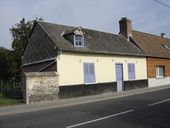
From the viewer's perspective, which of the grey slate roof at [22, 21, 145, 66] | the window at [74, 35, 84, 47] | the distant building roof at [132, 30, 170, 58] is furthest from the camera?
the distant building roof at [132, 30, 170, 58]

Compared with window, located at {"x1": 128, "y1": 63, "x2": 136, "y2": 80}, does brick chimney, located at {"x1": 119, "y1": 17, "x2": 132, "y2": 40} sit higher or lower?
higher

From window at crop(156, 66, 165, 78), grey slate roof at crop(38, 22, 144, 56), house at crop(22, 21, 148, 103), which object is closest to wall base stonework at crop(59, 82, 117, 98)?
house at crop(22, 21, 148, 103)

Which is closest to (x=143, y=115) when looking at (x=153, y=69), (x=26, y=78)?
(x=26, y=78)

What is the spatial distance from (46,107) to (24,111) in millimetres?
1669

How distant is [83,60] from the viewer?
24.7 m

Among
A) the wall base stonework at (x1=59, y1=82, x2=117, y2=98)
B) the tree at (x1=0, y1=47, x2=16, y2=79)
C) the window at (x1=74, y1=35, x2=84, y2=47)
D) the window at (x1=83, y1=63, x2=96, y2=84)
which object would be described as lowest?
the wall base stonework at (x1=59, y1=82, x2=117, y2=98)

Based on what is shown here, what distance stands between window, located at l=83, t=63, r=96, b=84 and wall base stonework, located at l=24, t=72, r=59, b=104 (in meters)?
3.37

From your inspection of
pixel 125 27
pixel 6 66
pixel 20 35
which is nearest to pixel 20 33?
pixel 20 35

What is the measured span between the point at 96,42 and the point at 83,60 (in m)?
3.96

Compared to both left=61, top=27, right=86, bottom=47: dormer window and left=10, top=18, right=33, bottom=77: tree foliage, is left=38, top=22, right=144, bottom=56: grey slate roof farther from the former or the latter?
left=10, top=18, right=33, bottom=77: tree foliage

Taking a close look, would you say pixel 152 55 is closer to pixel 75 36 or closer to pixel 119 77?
pixel 119 77

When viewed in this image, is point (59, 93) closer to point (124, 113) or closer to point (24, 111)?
point (24, 111)

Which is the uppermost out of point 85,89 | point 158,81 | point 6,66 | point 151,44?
point 151,44

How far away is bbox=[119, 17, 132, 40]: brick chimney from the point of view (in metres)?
34.8
